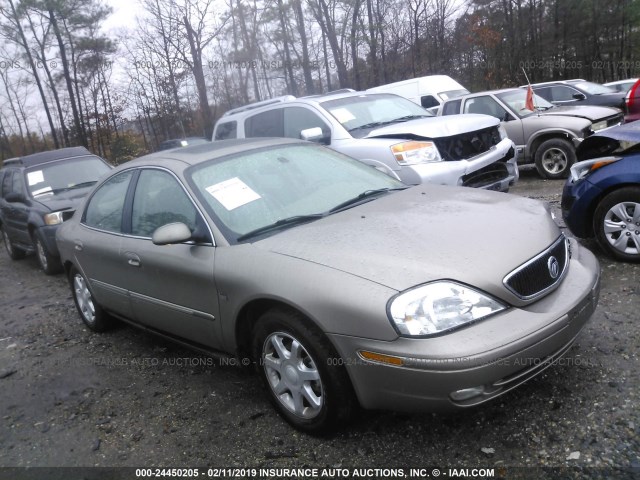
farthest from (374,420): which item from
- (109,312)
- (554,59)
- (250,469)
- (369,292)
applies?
(554,59)

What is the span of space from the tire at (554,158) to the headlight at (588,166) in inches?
170

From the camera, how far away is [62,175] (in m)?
8.18

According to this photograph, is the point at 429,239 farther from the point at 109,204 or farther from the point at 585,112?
the point at 585,112

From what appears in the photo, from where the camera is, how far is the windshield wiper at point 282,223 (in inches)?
118

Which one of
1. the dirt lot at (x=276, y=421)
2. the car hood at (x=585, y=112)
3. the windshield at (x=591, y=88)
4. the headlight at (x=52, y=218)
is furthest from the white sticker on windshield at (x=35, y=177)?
the windshield at (x=591, y=88)

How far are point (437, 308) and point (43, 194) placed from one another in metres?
7.32

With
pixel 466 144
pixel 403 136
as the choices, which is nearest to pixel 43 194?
pixel 403 136

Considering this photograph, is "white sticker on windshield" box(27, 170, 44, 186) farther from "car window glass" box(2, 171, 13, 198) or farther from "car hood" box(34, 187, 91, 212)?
"car window glass" box(2, 171, 13, 198)

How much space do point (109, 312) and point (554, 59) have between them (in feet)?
123

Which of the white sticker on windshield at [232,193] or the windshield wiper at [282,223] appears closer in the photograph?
the windshield wiper at [282,223]

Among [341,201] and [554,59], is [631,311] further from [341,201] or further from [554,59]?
[554,59]

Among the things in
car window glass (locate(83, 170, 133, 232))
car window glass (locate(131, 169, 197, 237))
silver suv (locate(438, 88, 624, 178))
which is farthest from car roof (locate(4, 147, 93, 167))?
silver suv (locate(438, 88, 624, 178))

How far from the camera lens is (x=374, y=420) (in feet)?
9.37

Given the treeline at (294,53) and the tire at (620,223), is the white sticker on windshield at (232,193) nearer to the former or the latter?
the tire at (620,223)
